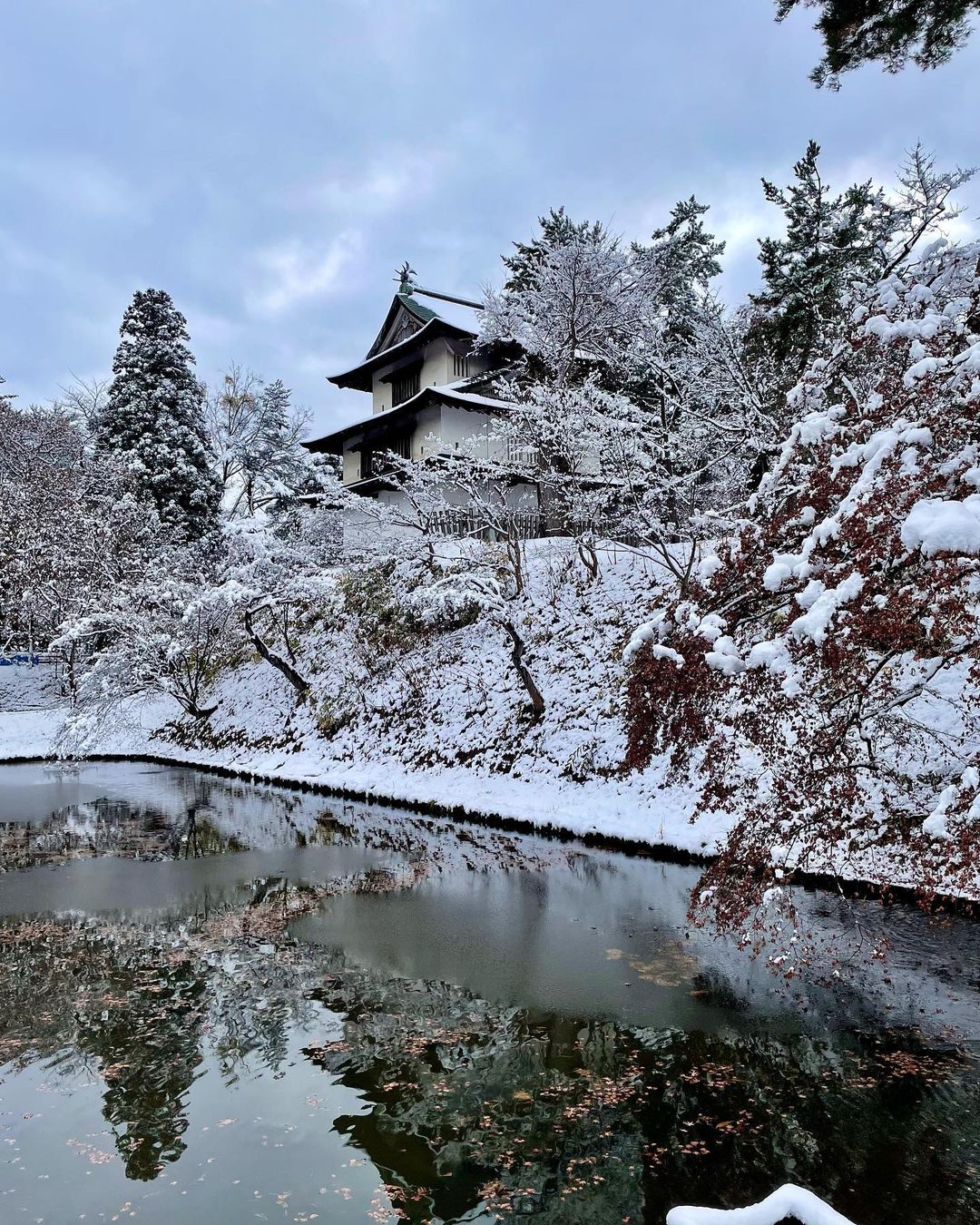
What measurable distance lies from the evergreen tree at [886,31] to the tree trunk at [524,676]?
11271 mm

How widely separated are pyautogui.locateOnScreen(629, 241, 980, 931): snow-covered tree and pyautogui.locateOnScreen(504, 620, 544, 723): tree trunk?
9.32m

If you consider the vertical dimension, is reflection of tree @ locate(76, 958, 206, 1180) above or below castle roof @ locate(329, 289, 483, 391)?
below

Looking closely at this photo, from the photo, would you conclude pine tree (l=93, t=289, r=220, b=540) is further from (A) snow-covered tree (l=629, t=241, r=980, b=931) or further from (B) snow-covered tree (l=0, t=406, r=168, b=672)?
(A) snow-covered tree (l=629, t=241, r=980, b=931)

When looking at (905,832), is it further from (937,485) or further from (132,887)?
(132,887)

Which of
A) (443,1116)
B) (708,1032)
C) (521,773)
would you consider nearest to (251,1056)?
(443,1116)

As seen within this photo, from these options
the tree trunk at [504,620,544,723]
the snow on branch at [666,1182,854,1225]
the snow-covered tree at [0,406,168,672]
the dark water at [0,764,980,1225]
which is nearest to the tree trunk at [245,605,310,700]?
the snow-covered tree at [0,406,168,672]

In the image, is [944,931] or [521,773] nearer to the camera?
[944,931]

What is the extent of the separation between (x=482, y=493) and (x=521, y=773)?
11.6m

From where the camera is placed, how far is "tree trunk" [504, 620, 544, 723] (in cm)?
1622

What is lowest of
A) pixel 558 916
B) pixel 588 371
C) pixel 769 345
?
pixel 558 916

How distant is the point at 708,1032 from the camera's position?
6.15 meters

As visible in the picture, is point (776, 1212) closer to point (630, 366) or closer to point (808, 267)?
point (808, 267)

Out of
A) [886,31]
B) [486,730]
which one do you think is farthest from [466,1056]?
[486,730]

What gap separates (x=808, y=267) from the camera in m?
17.0
